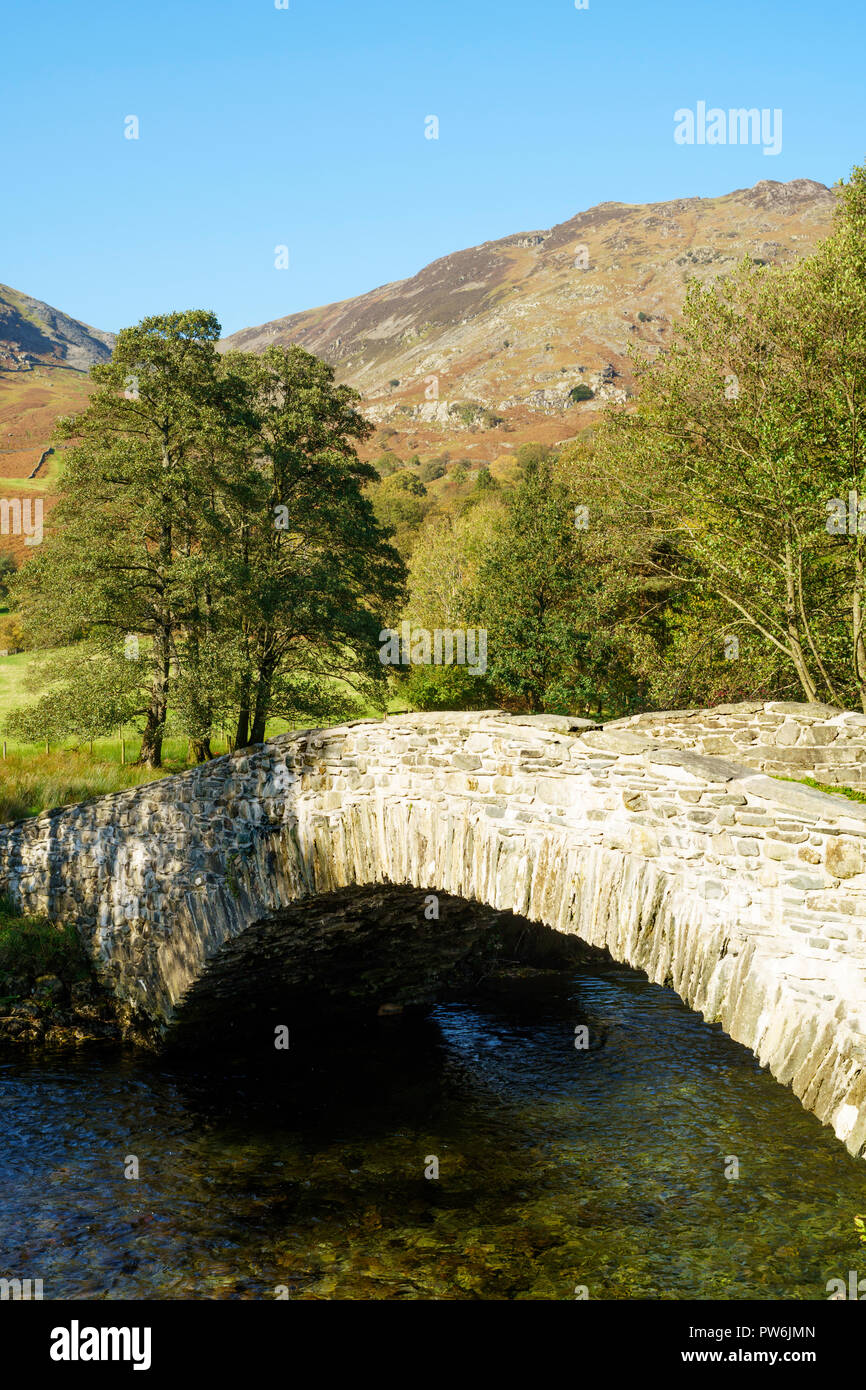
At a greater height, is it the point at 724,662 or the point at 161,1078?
the point at 724,662

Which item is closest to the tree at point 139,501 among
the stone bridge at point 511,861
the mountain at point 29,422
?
the stone bridge at point 511,861

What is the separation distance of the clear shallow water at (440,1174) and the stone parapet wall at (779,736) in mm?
4213

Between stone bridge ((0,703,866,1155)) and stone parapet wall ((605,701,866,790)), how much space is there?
0.10 feet

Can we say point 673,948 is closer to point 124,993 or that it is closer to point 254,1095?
point 254,1095

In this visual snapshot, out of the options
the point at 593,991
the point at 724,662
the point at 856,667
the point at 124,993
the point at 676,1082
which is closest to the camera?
the point at 676,1082

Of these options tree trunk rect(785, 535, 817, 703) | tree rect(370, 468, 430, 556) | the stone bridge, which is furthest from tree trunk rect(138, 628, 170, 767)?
tree rect(370, 468, 430, 556)

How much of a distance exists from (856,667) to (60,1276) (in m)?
16.7

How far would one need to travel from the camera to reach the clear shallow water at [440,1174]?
840 cm

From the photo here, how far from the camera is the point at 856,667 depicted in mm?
18719

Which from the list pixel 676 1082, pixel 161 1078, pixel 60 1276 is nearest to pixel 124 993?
pixel 161 1078

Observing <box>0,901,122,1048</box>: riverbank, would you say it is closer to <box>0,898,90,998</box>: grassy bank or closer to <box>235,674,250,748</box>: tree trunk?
<box>0,898,90,998</box>: grassy bank

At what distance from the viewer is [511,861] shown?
892 centimetres

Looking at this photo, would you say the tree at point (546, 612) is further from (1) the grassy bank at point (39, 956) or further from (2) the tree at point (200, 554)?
(1) the grassy bank at point (39, 956)

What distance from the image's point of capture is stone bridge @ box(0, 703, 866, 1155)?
664cm
